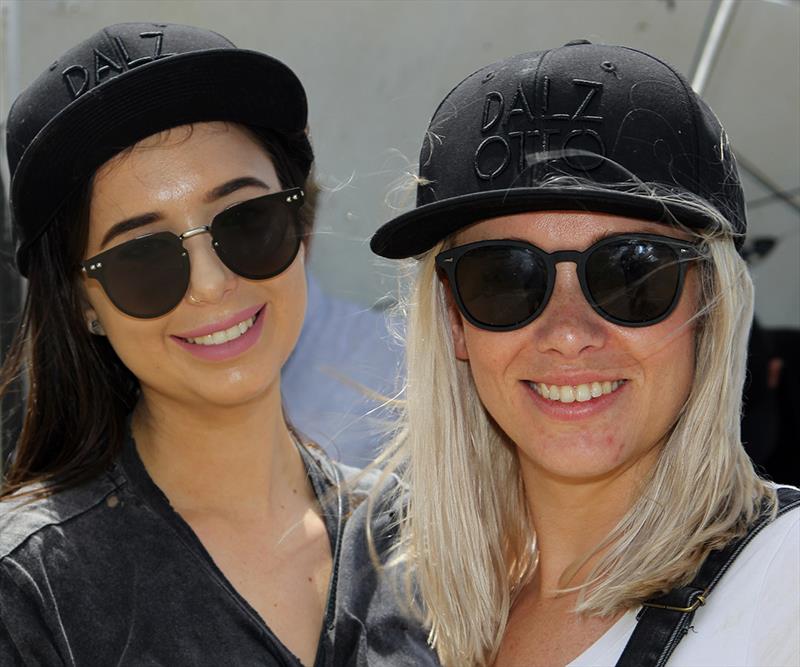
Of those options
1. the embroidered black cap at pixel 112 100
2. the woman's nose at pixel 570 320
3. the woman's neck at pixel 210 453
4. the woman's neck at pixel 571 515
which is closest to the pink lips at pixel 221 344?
the woman's neck at pixel 210 453

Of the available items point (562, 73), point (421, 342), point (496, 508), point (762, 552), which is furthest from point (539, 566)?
point (562, 73)

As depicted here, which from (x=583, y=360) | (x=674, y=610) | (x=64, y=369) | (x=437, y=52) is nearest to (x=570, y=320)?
(x=583, y=360)

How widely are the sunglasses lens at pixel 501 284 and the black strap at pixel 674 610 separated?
18.7 inches

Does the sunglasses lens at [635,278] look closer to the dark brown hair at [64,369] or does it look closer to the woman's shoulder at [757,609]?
the woman's shoulder at [757,609]

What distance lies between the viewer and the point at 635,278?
1.70 m

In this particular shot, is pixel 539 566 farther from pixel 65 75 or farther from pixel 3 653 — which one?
pixel 65 75

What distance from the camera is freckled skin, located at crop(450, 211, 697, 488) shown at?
5.73ft

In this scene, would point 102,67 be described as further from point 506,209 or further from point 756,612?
point 756,612

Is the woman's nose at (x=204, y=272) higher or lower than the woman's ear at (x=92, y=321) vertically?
higher

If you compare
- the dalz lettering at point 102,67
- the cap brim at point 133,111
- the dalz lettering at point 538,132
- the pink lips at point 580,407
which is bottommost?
→ the pink lips at point 580,407

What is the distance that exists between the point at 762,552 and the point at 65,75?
1511 millimetres

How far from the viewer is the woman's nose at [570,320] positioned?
5.76ft

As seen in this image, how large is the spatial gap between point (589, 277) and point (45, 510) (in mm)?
1116

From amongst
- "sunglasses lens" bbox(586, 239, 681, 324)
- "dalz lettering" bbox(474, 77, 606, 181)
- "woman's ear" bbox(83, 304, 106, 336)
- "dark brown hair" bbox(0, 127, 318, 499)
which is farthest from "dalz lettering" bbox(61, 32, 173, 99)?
"sunglasses lens" bbox(586, 239, 681, 324)
